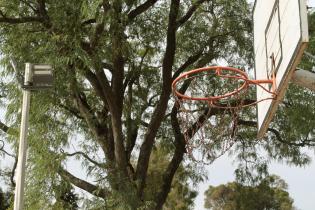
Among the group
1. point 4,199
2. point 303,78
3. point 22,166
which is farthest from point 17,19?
point 4,199

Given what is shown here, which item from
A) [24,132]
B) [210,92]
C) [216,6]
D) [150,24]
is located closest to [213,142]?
[24,132]

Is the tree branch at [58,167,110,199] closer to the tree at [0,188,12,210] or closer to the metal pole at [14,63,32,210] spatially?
the metal pole at [14,63,32,210]

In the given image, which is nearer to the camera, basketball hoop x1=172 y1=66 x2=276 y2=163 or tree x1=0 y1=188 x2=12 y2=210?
basketball hoop x1=172 y1=66 x2=276 y2=163

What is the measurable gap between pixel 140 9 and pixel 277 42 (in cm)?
517

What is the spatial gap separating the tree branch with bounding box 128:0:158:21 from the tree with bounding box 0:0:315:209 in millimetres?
18

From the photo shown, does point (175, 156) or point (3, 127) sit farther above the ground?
point (3, 127)

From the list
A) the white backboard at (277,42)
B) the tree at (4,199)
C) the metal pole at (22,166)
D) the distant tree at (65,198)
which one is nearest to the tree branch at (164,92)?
the distant tree at (65,198)

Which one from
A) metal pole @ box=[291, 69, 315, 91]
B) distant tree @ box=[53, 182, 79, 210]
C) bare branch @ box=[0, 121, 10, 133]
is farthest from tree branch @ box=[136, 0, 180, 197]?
metal pole @ box=[291, 69, 315, 91]

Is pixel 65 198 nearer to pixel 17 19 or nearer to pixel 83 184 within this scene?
pixel 83 184

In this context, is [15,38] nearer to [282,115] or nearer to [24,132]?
[24,132]

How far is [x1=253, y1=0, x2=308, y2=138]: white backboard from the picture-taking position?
542 cm

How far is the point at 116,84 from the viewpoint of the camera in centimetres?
1219

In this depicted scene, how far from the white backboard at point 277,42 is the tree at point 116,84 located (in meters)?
1.37

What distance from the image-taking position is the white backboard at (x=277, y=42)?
5422 millimetres
